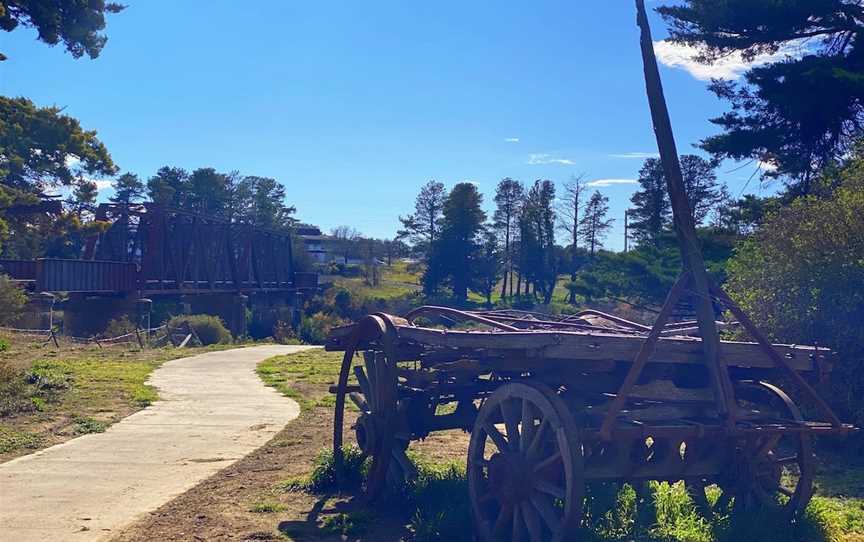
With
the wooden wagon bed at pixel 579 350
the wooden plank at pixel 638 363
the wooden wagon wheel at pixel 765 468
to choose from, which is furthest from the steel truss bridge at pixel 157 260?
the wooden plank at pixel 638 363

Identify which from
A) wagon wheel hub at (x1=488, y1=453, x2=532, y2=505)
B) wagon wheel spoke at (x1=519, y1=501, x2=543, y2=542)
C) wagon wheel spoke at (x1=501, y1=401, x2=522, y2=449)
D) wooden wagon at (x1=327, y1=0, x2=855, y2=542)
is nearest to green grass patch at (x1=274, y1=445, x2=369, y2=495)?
wooden wagon at (x1=327, y1=0, x2=855, y2=542)

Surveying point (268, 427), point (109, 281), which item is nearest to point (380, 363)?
point (268, 427)

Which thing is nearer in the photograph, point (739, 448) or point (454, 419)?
point (739, 448)

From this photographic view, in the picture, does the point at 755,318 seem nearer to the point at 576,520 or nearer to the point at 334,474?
the point at 334,474

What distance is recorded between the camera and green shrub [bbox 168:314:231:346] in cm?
3659

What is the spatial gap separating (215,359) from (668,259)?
1660 centimetres

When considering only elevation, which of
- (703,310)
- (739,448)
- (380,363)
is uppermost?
(703,310)

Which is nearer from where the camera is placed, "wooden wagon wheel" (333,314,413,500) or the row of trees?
"wooden wagon wheel" (333,314,413,500)

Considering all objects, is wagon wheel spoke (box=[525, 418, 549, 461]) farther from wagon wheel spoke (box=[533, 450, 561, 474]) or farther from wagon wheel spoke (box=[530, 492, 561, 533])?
wagon wheel spoke (box=[530, 492, 561, 533])

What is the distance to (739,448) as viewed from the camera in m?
5.75

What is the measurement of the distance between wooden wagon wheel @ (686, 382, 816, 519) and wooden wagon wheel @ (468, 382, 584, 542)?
1281 mm

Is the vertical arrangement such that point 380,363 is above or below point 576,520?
above

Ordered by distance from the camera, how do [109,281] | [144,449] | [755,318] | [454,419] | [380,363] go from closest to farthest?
[380,363], [454,419], [144,449], [755,318], [109,281]

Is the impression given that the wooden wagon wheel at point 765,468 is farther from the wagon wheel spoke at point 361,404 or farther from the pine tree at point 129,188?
the pine tree at point 129,188
